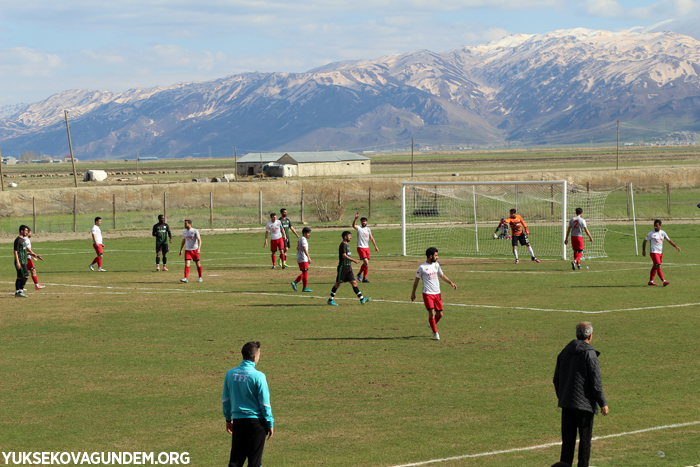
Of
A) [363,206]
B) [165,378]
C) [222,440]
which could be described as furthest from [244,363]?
[363,206]

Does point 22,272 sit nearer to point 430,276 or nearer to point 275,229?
point 275,229

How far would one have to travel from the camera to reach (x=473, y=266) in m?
28.5

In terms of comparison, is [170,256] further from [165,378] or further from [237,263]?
[165,378]

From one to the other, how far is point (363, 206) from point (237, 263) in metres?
34.6

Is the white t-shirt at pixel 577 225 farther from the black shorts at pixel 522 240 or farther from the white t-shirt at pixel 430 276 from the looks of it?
the white t-shirt at pixel 430 276

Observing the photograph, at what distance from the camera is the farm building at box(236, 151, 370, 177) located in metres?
109

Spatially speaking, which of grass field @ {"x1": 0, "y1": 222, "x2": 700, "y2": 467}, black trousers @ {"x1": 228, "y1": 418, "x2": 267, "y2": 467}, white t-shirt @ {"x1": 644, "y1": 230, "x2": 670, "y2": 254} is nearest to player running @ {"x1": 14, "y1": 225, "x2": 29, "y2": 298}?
grass field @ {"x1": 0, "y1": 222, "x2": 700, "y2": 467}

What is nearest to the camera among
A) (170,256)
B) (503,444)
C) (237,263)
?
(503,444)

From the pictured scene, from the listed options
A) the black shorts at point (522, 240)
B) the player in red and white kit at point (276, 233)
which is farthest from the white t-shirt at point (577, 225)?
the player in red and white kit at point (276, 233)

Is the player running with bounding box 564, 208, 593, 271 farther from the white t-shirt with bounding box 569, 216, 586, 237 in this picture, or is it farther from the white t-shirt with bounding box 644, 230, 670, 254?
the white t-shirt with bounding box 644, 230, 670, 254

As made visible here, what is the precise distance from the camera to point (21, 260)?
2131cm

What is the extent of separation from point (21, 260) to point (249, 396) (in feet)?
53.2

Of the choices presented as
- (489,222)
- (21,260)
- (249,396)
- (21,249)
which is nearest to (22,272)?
(21,260)

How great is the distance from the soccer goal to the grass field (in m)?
9.08
